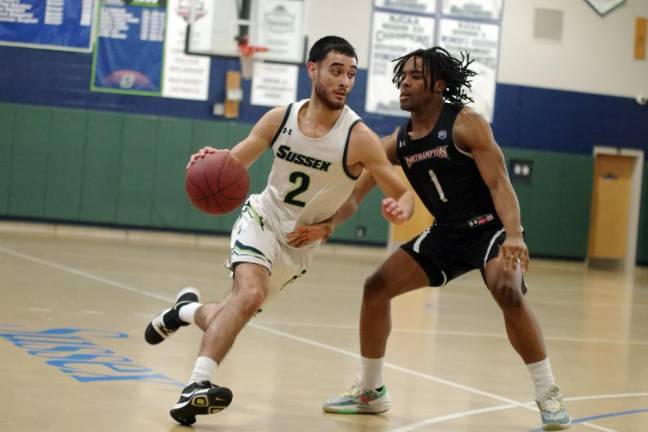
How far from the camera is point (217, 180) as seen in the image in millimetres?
5363

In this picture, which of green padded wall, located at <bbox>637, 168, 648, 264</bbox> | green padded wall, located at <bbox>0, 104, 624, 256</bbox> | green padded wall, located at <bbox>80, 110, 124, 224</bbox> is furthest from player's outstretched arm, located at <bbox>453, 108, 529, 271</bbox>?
green padded wall, located at <bbox>637, 168, 648, 264</bbox>

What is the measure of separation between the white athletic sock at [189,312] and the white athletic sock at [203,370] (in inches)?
30.6

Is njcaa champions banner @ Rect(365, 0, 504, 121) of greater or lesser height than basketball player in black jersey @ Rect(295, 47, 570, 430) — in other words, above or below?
above

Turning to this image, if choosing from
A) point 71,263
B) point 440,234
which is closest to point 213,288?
point 71,263

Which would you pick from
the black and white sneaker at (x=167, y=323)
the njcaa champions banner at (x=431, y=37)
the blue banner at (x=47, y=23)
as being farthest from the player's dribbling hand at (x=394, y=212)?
the njcaa champions banner at (x=431, y=37)

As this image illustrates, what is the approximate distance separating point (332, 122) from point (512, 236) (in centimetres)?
110

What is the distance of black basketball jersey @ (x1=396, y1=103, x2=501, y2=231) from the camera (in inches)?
214

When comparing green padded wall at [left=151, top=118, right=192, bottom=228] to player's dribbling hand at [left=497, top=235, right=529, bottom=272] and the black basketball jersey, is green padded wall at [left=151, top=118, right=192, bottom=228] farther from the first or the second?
player's dribbling hand at [left=497, top=235, right=529, bottom=272]

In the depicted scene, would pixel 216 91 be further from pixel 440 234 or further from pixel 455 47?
pixel 440 234

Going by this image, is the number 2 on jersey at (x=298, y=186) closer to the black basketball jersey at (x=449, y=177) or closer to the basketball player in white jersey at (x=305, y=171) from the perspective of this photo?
the basketball player in white jersey at (x=305, y=171)

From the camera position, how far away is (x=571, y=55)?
21453mm

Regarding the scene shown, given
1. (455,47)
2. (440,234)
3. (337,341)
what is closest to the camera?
(440,234)

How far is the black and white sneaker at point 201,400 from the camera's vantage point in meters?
4.65

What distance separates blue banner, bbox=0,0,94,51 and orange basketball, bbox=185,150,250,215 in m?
13.2
